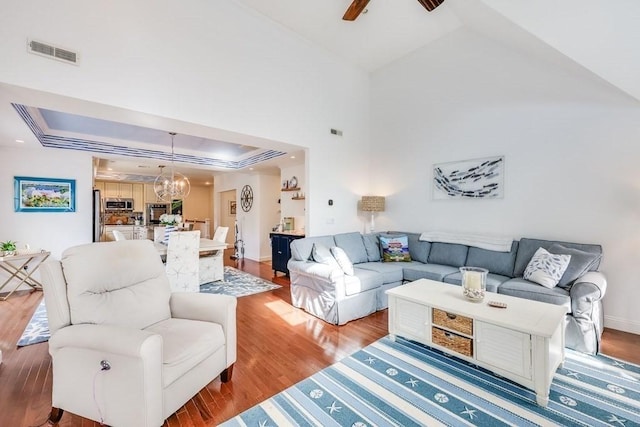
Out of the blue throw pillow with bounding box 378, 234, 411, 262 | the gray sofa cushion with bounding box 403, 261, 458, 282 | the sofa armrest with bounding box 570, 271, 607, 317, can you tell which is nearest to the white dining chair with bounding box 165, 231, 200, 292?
the blue throw pillow with bounding box 378, 234, 411, 262

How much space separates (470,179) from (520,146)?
719 millimetres

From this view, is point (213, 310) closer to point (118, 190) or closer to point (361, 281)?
point (361, 281)

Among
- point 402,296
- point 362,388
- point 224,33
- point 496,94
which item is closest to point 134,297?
point 362,388

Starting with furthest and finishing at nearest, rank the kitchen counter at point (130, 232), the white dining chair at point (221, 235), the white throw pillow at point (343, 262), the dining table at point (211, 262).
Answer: the kitchen counter at point (130, 232), the white dining chair at point (221, 235), the dining table at point (211, 262), the white throw pillow at point (343, 262)

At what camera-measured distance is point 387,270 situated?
3.68m

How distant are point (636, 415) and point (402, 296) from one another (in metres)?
1.57

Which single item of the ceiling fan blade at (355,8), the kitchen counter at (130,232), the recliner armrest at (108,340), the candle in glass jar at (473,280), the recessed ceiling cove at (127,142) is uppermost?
the ceiling fan blade at (355,8)

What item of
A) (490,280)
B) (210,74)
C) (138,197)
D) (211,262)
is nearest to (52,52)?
(210,74)

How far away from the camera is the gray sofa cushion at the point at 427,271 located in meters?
3.47

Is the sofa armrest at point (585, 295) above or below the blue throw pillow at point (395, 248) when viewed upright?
below

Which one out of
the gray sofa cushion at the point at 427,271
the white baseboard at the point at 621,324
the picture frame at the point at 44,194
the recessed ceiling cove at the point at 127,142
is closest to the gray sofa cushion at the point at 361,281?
the gray sofa cushion at the point at 427,271

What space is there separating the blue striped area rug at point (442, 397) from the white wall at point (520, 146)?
147 centimetres

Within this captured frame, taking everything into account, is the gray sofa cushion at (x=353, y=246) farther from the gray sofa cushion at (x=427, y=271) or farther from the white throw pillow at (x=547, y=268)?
the white throw pillow at (x=547, y=268)

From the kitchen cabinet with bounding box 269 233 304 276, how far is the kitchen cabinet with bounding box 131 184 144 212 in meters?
6.59
